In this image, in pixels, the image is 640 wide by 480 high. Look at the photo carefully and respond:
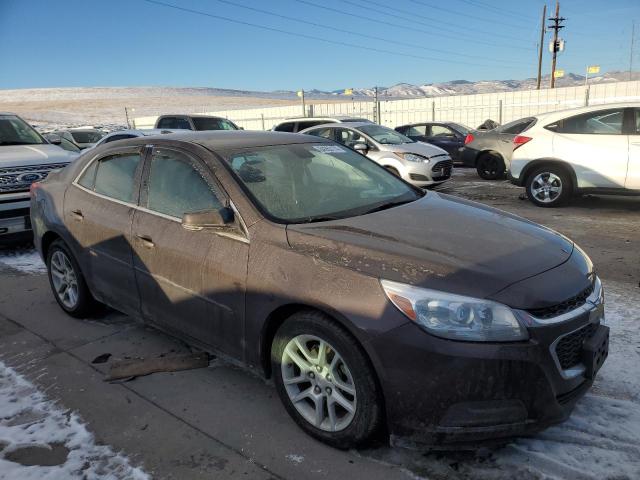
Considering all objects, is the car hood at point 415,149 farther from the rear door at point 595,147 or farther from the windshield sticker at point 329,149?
the windshield sticker at point 329,149

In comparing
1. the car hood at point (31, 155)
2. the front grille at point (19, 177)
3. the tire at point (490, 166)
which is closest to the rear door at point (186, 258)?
the front grille at point (19, 177)

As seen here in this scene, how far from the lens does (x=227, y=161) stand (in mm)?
3289

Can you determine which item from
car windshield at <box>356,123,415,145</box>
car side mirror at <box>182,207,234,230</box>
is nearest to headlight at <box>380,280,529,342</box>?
car side mirror at <box>182,207,234,230</box>

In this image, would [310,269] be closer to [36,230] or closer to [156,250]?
[156,250]

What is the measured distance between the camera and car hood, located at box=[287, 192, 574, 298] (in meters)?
2.37

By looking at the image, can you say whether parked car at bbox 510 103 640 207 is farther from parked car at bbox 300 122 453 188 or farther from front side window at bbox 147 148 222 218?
front side window at bbox 147 148 222 218

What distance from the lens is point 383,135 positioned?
1172 centimetres

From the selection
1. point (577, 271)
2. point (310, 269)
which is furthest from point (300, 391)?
point (577, 271)

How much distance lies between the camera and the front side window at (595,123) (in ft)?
25.1

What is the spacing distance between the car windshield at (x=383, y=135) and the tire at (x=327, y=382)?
907cm

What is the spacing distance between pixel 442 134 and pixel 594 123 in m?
8.72

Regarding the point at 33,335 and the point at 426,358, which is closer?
the point at 426,358

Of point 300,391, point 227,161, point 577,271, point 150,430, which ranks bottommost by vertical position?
point 150,430

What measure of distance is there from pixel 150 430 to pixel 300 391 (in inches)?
33.7
